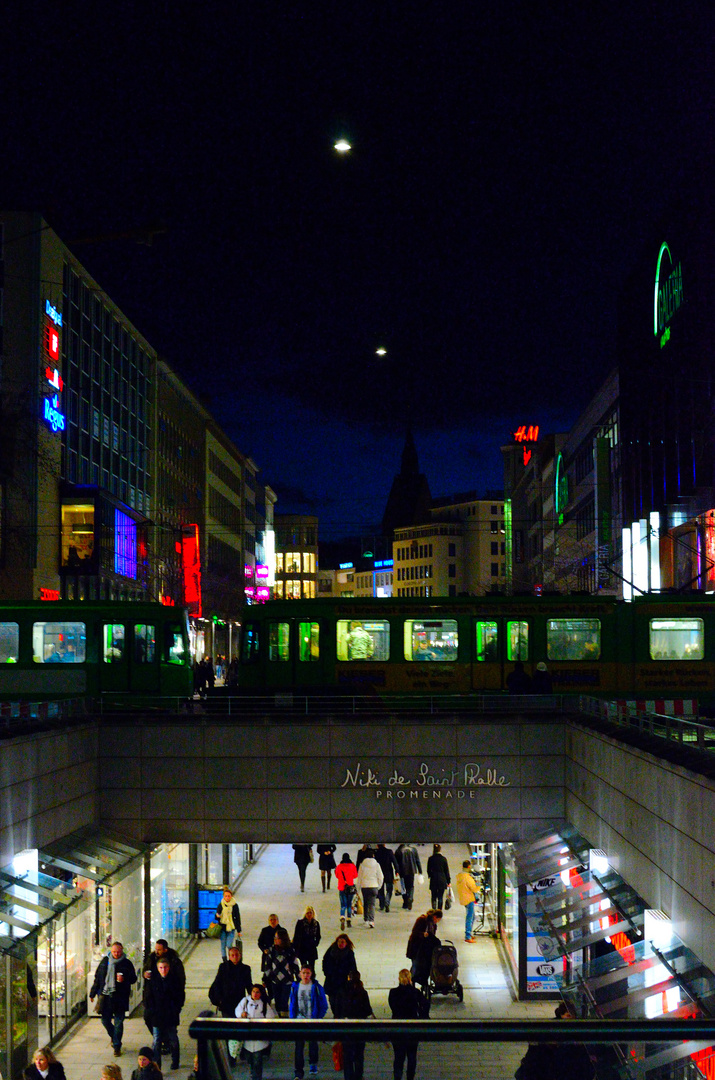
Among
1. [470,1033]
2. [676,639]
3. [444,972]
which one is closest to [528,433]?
[676,639]

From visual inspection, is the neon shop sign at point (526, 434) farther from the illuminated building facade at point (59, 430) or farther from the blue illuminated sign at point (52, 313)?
the blue illuminated sign at point (52, 313)

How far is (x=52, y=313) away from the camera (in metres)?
58.6

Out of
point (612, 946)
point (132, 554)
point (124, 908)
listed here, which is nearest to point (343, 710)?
point (124, 908)

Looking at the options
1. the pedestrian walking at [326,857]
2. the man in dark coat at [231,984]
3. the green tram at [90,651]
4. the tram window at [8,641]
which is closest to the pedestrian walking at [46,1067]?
the man in dark coat at [231,984]

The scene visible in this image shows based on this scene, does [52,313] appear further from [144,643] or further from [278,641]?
[278,641]

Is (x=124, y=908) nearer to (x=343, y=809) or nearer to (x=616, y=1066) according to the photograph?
(x=343, y=809)

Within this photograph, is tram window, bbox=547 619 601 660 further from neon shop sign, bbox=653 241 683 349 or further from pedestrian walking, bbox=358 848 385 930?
neon shop sign, bbox=653 241 683 349

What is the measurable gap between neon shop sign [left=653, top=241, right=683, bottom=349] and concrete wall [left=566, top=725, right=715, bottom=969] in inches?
1482

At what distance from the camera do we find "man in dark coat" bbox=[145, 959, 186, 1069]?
55.1 ft

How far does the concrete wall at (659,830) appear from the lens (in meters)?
11.2

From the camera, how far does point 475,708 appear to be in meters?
28.1

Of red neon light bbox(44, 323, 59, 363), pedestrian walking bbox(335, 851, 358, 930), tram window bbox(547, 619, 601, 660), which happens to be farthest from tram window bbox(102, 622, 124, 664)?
red neon light bbox(44, 323, 59, 363)

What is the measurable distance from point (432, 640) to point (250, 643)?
4.61 metres

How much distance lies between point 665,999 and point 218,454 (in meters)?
108
